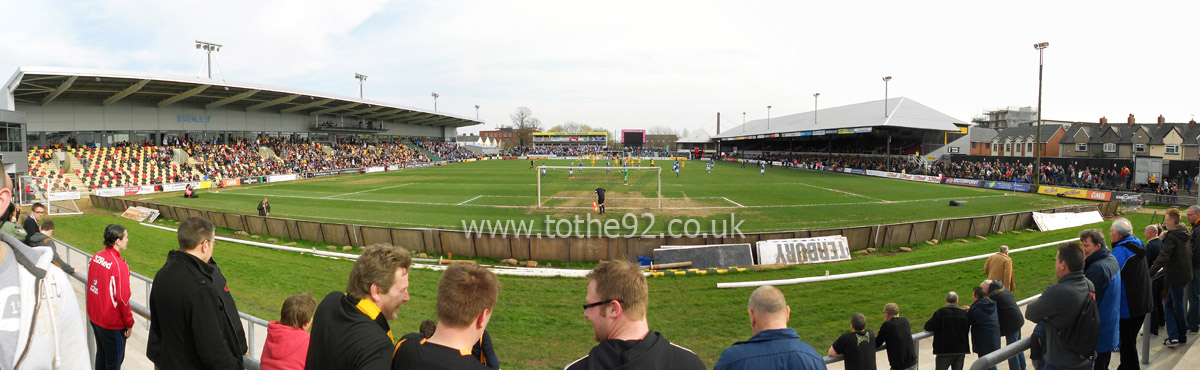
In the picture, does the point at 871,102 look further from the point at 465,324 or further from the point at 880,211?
the point at 465,324

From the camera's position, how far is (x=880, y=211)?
27.3 m

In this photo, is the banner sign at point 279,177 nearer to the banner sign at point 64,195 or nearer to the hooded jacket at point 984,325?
the banner sign at point 64,195

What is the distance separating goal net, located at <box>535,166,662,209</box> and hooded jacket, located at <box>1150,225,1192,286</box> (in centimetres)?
2126

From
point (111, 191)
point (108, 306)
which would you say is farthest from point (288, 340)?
point (111, 191)

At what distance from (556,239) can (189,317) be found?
14.2 m

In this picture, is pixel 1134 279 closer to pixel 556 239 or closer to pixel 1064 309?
pixel 1064 309

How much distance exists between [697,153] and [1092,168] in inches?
2771

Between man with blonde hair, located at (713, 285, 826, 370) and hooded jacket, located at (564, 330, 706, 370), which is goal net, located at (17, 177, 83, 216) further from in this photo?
man with blonde hair, located at (713, 285, 826, 370)

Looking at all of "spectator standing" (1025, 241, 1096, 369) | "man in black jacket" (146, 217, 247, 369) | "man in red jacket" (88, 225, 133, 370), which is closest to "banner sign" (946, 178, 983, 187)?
"spectator standing" (1025, 241, 1096, 369)

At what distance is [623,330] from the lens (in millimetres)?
2766

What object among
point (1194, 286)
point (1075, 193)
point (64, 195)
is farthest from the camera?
point (64, 195)

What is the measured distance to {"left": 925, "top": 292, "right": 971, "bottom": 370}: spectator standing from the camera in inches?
252

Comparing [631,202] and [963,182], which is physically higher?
[963,182]

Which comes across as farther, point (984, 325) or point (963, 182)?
point (963, 182)
